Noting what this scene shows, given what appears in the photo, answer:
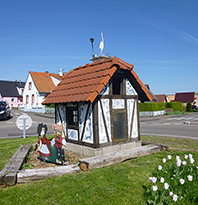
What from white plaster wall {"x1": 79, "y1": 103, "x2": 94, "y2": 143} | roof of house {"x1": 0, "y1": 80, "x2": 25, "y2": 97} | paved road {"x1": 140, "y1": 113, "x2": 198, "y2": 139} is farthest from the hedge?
roof of house {"x1": 0, "y1": 80, "x2": 25, "y2": 97}

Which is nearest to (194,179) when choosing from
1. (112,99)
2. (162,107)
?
(112,99)

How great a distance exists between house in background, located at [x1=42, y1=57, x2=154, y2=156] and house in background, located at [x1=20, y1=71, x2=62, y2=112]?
3121 cm

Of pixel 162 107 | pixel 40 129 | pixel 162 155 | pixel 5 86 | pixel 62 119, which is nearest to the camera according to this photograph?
pixel 40 129

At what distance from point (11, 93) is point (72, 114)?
59615 mm

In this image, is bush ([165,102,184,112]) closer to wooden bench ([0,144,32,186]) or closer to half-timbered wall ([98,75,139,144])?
half-timbered wall ([98,75,139,144])

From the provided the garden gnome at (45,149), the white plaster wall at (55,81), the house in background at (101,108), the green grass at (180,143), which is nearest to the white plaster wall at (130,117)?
the house in background at (101,108)

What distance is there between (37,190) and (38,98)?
38112 millimetres

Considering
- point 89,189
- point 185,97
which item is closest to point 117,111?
point 89,189

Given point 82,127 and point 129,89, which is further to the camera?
point 129,89

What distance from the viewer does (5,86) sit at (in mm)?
63281

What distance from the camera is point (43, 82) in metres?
43.1

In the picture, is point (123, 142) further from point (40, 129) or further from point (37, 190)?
point (37, 190)

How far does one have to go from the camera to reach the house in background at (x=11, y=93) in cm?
6108

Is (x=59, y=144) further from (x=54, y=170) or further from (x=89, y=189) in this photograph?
(x=89, y=189)
